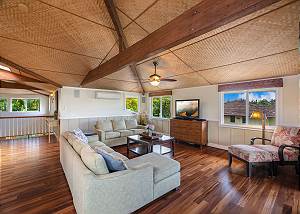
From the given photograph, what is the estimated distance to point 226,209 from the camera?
208 centimetres

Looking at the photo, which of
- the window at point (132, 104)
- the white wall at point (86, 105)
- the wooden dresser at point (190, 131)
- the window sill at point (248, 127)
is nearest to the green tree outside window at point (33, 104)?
the white wall at point (86, 105)

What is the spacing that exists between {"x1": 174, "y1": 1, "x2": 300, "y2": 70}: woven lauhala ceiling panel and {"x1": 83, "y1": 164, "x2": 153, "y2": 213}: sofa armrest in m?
2.64

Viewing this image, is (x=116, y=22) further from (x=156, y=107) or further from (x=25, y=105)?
(x=25, y=105)

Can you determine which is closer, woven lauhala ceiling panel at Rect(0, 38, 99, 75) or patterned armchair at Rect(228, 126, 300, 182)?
patterned armchair at Rect(228, 126, 300, 182)

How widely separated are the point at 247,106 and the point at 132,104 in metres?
4.87

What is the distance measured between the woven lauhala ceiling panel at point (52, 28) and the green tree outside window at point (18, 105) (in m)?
7.56

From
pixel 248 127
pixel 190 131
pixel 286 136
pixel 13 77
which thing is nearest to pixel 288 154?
pixel 286 136

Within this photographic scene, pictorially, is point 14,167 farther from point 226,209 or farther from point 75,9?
point 226,209

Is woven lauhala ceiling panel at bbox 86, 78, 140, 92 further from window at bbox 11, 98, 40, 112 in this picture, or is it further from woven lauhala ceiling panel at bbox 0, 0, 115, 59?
window at bbox 11, 98, 40, 112

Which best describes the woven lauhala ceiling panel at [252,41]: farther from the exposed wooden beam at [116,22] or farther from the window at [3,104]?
the window at [3,104]

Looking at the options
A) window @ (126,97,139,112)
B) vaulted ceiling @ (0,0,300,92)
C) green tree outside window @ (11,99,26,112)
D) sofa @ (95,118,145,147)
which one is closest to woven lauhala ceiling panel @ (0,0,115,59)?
vaulted ceiling @ (0,0,300,92)

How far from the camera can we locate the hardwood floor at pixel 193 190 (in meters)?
2.10

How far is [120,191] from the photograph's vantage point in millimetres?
1788

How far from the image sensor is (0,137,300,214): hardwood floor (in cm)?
210
